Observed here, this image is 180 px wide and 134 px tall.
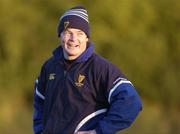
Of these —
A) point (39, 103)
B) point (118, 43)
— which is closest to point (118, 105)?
point (39, 103)

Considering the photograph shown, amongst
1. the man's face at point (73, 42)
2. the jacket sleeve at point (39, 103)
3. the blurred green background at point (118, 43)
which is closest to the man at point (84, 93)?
the man's face at point (73, 42)

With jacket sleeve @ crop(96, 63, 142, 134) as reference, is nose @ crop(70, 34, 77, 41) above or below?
above

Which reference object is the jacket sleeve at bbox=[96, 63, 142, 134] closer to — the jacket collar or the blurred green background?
the jacket collar

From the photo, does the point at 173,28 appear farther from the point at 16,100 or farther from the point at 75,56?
the point at 75,56

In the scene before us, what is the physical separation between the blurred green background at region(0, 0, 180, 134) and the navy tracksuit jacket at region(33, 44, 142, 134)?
Result: 304 inches

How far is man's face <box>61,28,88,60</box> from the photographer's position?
16.9ft

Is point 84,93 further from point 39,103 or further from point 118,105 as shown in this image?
point 39,103

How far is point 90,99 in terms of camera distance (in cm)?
510

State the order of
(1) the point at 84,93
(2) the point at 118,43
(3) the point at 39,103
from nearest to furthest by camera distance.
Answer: (1) the point at 84,93, (3) the point at 39,103, (2) the point at 118,43

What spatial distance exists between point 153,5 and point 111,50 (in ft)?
3.32

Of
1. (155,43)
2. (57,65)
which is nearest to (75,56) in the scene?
(57,65)

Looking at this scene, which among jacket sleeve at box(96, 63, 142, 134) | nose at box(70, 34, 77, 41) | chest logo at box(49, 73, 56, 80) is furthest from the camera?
chest logo at box(49, 73, 56, 80)

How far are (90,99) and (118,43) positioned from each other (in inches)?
322

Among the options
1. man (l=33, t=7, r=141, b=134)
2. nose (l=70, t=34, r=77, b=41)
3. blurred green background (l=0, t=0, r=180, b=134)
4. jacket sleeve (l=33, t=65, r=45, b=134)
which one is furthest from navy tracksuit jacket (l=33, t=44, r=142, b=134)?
blurred green background (l=0, t=0, r=180, b=134)
